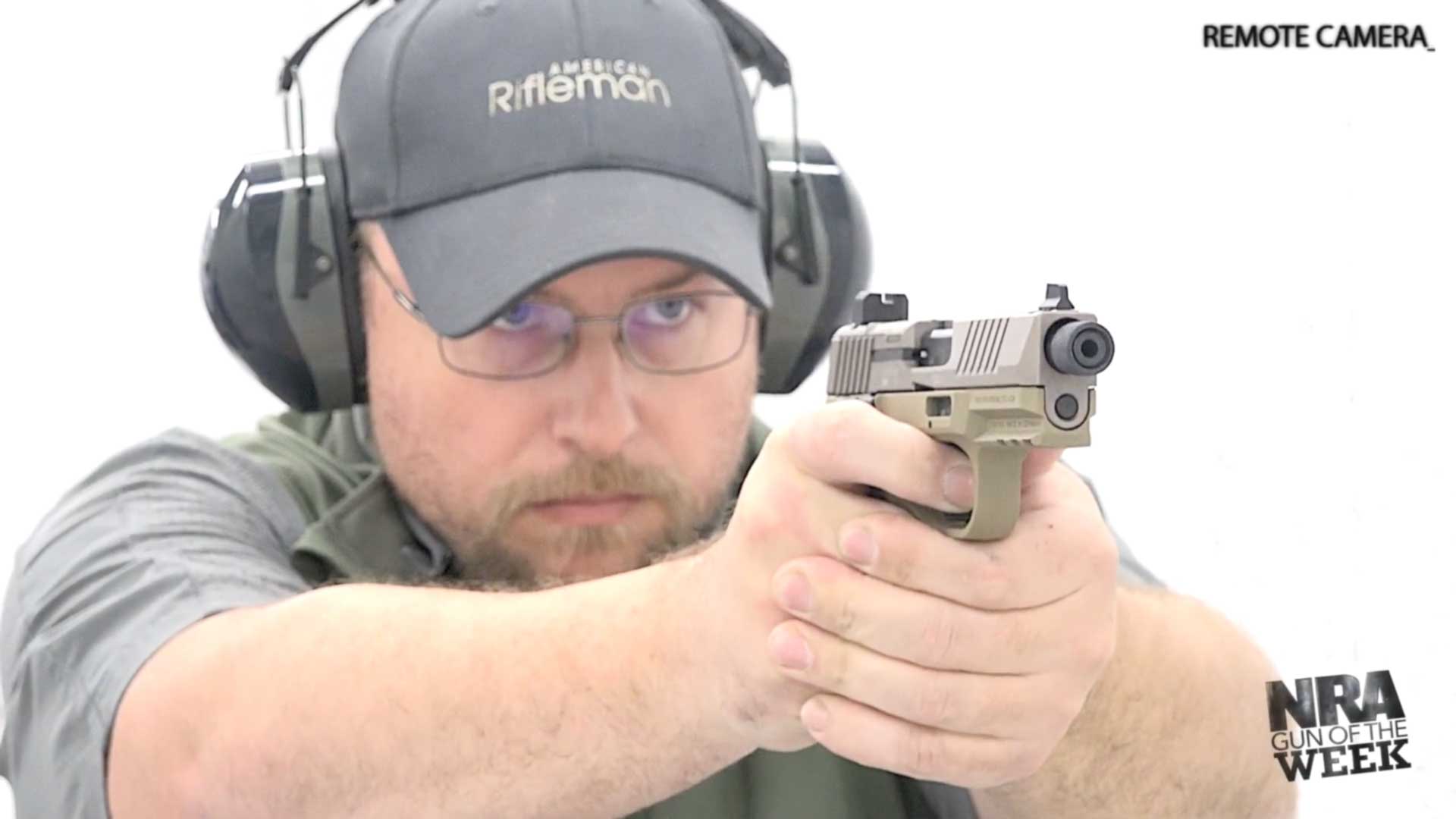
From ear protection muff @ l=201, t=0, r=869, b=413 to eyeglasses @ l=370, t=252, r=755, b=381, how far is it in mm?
57

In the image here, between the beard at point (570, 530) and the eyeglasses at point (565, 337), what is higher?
the eyeglasses at point (565, 337)

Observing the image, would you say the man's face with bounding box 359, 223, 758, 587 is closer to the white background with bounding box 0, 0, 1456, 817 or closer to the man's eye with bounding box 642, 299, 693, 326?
the man's eye with bounding box 642, 299, 693, 326

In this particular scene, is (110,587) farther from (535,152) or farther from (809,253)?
(809,253)

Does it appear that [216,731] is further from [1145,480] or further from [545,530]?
[1145,480]

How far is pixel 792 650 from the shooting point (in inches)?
25.1

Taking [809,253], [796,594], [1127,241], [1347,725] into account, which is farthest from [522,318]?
[1347,725]

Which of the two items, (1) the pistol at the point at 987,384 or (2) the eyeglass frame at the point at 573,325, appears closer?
(1) the pistol at the point at 987,384

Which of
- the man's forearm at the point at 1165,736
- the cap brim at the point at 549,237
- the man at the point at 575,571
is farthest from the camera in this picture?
the cap brim at the point at 549,237

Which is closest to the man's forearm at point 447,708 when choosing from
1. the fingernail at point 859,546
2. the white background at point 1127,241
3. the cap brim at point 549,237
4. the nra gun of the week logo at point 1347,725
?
the fingernail at point 859,546

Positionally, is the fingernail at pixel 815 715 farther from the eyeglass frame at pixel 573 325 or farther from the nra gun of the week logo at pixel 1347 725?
the nra gun of the week logo at pixel 1347 725

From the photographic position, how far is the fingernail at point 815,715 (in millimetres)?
646

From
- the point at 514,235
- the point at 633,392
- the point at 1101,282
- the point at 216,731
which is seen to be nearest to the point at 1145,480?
the point at 1101,282

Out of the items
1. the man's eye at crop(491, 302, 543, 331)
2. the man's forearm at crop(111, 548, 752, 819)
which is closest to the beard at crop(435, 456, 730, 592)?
the man's eye at crop(491, 302, 543, 331)

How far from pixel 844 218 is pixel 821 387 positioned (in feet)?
1.28
